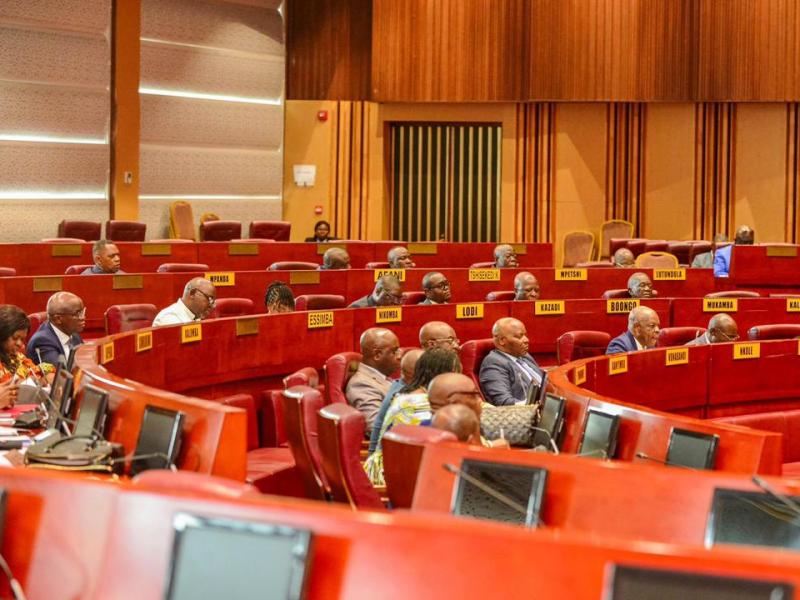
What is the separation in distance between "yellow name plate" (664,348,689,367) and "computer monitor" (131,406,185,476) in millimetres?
3760

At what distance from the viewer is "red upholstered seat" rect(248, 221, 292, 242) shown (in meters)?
14.0

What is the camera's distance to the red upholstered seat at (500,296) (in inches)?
367

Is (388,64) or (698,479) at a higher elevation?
(388,64)

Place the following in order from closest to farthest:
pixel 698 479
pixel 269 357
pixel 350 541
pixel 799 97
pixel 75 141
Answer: pixel 350 541
pixel 698 479
pixel 269 357
pixel 75 141
pixel 799 97

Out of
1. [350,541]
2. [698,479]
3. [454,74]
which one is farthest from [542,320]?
[454,74]

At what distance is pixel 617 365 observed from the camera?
20.2 ft

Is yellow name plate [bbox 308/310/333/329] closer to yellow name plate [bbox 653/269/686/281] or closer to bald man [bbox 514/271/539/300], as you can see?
bald man [bbox 514/271/539/300]

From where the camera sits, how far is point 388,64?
51.0ft

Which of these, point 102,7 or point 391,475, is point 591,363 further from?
point 102,7

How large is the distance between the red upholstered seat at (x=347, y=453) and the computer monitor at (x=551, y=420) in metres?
0.78

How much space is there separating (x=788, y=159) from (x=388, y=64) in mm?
4941

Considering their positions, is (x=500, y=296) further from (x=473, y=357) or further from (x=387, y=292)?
(x=473, y=357)

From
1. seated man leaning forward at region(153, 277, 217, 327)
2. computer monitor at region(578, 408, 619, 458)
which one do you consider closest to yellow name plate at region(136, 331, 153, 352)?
seated man leaning forward at region(153, 277, 217, 327)

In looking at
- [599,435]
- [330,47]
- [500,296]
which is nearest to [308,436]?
[599,435]
